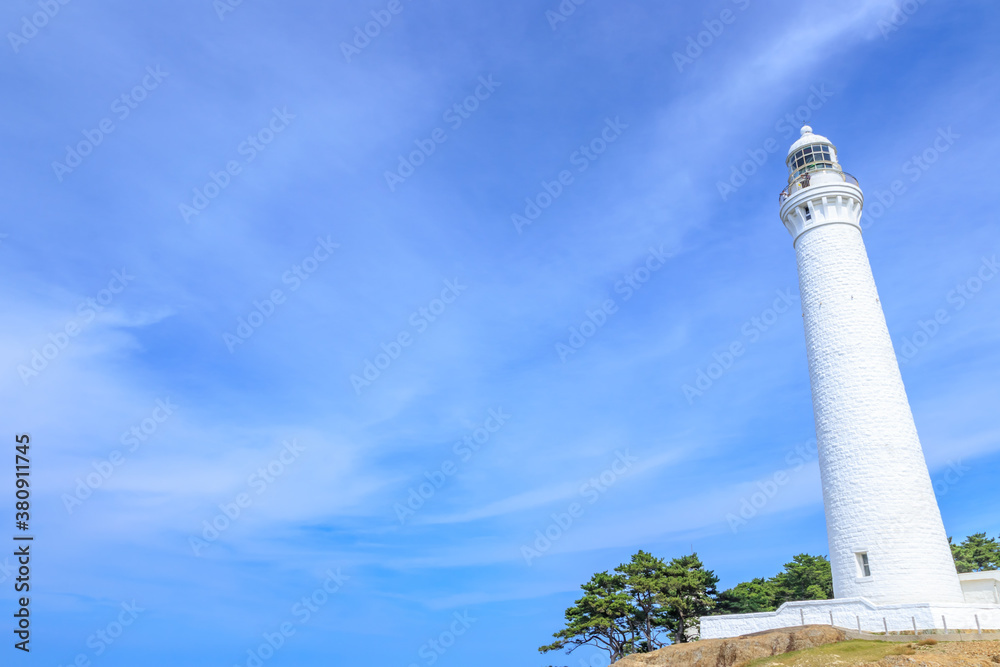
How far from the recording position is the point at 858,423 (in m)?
31.5

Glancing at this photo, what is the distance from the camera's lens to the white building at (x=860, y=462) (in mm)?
28734

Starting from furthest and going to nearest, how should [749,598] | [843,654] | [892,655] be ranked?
[749,598]
[843,654]
[892,655]

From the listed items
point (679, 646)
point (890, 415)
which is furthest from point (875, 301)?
point (679, 646)

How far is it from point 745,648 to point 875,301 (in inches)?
718

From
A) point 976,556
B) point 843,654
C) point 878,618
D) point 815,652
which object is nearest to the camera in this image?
point 843,654

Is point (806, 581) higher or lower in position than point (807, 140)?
lower

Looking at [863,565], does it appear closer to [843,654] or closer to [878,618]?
[878,618]

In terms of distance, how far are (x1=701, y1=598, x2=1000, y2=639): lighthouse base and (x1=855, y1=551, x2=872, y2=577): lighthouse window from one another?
2381mm

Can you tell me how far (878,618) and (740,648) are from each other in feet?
18.8

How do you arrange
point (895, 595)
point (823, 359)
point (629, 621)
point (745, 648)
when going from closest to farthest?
point (745, 648) → point (895, 595) → point (823, 359) → point (629, 621)

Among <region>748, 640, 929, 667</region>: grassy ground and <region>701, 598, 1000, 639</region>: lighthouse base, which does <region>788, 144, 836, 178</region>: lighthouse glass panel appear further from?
<region>748, 640, 929, 667</region>: grassy ground

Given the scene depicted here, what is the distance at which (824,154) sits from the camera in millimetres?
37688

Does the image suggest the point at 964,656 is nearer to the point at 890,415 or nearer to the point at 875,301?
the point at 890,415

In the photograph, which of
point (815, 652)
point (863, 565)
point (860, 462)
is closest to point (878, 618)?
point (863, 565)
